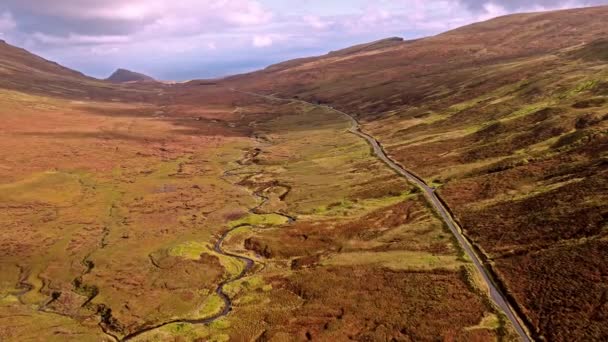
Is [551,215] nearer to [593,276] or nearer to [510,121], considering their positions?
[593,276]

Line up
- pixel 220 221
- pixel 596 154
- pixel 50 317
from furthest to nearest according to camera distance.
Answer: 1. pixel 220 221
2. pixel 596 154
3. pixel 50 317

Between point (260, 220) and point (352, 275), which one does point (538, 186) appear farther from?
point (260, 220)

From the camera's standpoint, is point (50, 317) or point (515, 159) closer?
point (50, 317)

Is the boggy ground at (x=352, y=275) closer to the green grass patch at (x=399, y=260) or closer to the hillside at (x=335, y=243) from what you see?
the green grass patch at (x=399, y=260)

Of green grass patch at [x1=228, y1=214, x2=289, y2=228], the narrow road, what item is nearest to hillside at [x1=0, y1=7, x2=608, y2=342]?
the narrow road

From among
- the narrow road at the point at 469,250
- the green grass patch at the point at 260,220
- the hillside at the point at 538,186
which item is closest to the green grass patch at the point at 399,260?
the narrow road at the point at 469,250

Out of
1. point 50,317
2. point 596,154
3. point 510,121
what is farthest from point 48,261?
point 510,121

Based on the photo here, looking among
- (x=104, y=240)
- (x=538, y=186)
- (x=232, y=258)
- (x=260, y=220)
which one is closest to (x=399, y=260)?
(x=232, y=258)

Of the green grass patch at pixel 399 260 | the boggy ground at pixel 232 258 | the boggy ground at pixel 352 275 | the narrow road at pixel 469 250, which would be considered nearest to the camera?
the narrow road at pixel 469 250
